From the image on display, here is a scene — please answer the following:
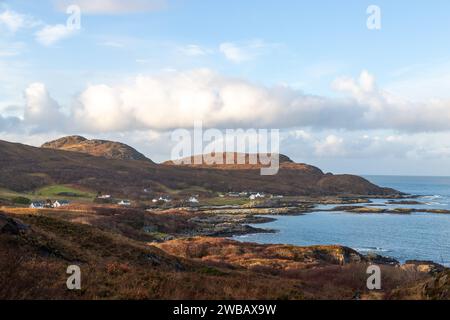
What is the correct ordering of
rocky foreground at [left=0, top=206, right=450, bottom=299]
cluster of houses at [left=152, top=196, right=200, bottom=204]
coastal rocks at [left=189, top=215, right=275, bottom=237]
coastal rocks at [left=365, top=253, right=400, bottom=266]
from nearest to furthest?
rocky foreground at [left=0, top=206, right=450, bottom=299]
coastal rocks at [left=365, top=253, right=400, bottom=266]
coastal rocks at [left=189, top=215, right=275, bottom=237]
cluster of houses at [left=152, top=196, right=200, bottom=204]

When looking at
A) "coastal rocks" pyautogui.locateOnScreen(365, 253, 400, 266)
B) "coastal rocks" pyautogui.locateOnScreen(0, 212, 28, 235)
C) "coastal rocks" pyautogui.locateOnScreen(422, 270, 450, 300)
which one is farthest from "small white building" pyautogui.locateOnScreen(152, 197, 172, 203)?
"coastal rocks" pyautogui.locateOnScreen(422, 270, 450, 300)

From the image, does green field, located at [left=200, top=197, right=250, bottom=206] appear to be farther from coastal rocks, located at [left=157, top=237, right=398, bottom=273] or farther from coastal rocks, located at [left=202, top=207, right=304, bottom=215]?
coastal rocks, located at [left=157, top=237, right=398, bottom=273]

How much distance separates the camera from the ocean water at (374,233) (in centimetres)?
7988

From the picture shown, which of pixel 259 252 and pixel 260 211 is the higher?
pixel 259 252

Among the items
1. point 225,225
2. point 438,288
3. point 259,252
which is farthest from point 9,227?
point 225,225

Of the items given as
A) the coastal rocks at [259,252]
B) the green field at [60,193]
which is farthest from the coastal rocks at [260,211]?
the coastal rocks at [259,252]

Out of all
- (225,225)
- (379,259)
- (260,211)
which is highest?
(260,211)

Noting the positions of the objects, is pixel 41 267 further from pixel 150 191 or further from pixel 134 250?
pixel 150 191

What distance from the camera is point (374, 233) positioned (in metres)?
102

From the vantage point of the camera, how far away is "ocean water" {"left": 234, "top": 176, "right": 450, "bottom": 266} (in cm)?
7988

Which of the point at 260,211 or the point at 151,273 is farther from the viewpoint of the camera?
the point at 260,211

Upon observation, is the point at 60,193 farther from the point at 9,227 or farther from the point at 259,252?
the point at 9,227
